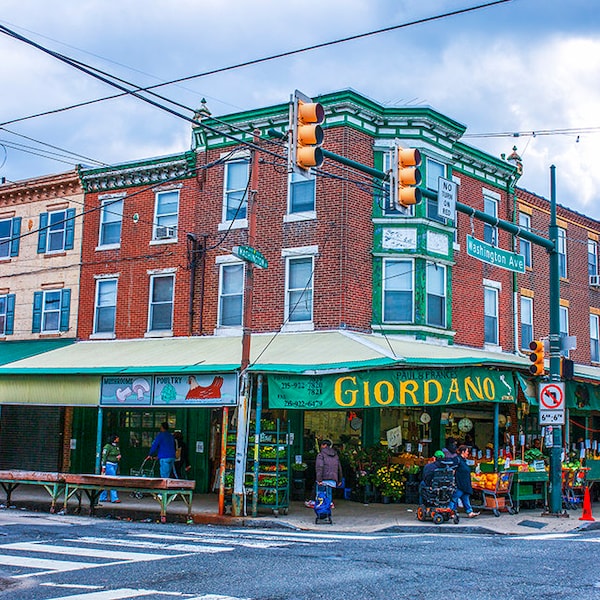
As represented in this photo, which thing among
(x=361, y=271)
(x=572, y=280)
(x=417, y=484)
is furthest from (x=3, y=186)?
(x=572, y=280)

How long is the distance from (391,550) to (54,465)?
55.5 feet

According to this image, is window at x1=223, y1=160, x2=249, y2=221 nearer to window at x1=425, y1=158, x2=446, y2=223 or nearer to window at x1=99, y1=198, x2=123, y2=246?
window at x1=99, y1=198, x2=123, y2=246

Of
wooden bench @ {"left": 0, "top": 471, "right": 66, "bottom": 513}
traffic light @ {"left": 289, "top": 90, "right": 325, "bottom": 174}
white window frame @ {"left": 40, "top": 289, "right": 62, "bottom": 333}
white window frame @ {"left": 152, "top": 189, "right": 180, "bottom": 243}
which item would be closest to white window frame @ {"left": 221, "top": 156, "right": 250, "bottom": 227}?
white window frame @ {"left": 152, "top": 189, "right": 180, "bottom": 243}

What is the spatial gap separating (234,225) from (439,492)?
9.82 metres

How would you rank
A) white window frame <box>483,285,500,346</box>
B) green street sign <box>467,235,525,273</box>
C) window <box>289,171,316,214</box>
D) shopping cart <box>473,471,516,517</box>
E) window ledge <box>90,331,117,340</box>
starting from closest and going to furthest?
green street sign <box>467,235,525,273</box>
shopping cart <box>473,471,516,517</box>
window <box>289,171,316,214</box>
white window frame <box>483,285,500,346</box>
window ledge <box>90,331,117,340</box>

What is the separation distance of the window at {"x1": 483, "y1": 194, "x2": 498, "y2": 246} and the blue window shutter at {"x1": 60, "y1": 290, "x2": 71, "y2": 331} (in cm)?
1315

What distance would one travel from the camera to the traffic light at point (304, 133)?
1098cm

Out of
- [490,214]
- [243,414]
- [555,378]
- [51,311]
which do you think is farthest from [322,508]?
[51,311]

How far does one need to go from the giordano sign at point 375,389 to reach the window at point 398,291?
11.9 ft

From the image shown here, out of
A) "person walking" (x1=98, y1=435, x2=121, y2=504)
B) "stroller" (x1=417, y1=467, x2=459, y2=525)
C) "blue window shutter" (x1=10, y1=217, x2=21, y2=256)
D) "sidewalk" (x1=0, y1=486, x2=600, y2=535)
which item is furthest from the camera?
"blue window shutter" (x1=10, y1=217, x2=21, y2=256)

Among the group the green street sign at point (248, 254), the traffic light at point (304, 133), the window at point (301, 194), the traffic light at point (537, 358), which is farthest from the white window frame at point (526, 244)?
the traffic light at point (304, 133)

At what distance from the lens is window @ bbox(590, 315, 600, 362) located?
3064cm

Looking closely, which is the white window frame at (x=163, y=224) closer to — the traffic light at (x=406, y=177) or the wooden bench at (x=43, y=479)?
the wooden bench at (x=43, y=479)

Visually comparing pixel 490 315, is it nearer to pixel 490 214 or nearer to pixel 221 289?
pixel 490 214
